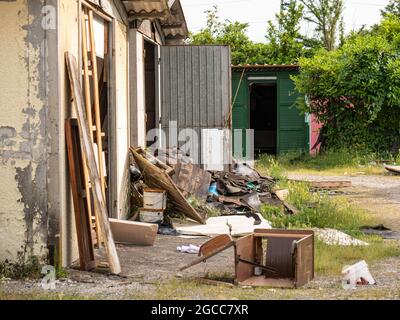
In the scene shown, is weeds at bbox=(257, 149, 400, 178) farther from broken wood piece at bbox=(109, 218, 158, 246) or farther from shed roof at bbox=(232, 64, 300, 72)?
broken wood piece at bbox=(109, 218, 158, 246)

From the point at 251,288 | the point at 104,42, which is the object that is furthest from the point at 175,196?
the point at 251,288

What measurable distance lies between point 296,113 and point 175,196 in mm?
12176

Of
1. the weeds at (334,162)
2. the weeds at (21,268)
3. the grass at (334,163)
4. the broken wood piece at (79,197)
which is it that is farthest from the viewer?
the weeds at (334,162)

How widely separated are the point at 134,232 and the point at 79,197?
1.55m

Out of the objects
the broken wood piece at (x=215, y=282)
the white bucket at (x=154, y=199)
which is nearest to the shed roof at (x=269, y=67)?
the white bucket at (x=154, y=199)

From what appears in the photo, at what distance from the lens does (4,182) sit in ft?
21.8

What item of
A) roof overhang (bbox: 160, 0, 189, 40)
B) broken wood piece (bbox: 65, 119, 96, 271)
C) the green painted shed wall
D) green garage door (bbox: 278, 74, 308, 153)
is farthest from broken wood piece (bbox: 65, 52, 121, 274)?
green garage door (bbox: 278, 74, 308, 153)

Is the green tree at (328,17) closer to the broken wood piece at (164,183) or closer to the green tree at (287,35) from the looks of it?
the green tree at (287,35)

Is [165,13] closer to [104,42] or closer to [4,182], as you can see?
[104,42]

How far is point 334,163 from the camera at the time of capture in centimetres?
1861

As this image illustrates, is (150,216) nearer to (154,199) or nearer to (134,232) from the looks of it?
(154,199)

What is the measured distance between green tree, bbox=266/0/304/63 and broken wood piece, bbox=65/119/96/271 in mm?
21294

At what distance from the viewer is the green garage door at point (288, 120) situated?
21.3 meters

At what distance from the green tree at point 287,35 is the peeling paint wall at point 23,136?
2152 centimetres
